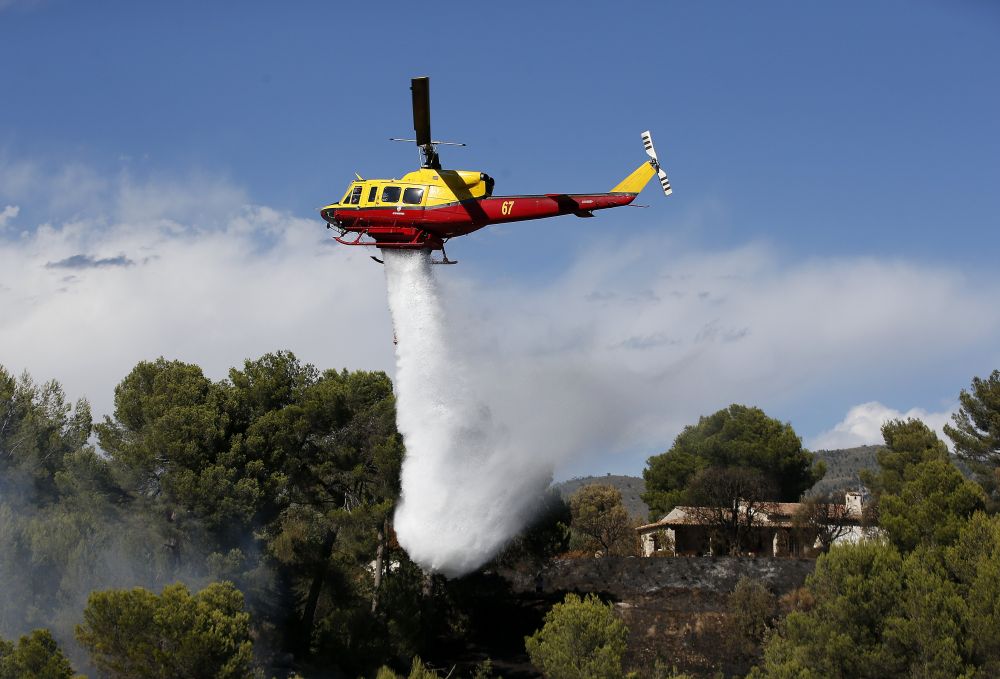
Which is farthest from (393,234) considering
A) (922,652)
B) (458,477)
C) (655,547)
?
(655,547)

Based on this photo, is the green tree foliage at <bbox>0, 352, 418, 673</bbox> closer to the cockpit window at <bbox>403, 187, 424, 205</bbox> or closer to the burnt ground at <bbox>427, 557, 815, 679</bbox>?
the burnt ground at <bbox>427, 557, 815, 679</bbox>

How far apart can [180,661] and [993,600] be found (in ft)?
75.7

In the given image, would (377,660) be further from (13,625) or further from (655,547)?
(655,547)

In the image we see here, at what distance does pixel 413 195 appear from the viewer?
1169 inches

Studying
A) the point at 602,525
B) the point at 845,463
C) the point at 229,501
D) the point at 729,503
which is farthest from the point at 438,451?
the point at 845,463

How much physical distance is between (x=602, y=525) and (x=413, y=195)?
150 feet

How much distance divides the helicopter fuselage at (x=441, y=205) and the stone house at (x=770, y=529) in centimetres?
3490

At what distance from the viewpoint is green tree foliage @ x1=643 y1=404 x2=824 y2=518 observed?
233 ft

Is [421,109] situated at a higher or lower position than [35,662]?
higher

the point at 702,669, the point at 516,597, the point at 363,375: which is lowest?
the point at 702,669

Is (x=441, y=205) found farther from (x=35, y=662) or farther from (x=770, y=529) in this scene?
(x=770, y=529)

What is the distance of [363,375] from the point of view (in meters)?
42.5

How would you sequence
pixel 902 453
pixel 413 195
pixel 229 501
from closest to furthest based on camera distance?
pixel 413 195 < pixel 229 501 < pixel 902 453

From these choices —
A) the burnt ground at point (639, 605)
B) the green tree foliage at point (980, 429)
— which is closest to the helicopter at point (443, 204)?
the burnt ground at point (639, 605)
